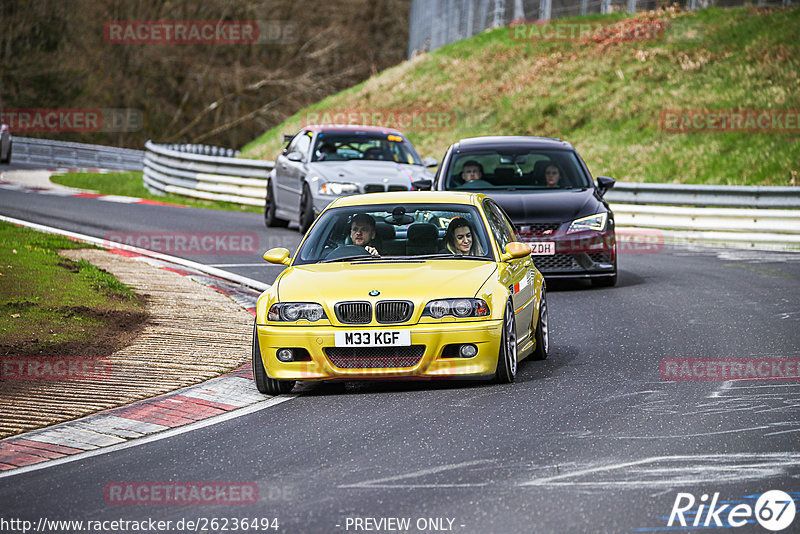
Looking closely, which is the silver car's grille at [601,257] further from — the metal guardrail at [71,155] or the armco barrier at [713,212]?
the metal guardrail at [71,155]

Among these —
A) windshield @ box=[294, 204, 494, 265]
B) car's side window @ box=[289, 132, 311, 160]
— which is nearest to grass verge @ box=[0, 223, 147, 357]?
windshield @ box=[294, 204, 494, 265]

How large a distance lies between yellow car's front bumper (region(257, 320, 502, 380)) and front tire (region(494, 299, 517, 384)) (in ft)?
0.34

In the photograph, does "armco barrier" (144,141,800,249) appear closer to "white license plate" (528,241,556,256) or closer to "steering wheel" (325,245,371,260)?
"white license plate" (528,241,556,256)

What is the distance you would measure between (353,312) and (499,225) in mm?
2244

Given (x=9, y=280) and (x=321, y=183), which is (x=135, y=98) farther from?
(x=9, y=280)

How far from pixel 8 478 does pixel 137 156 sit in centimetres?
4240

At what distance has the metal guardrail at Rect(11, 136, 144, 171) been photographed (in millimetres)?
47281

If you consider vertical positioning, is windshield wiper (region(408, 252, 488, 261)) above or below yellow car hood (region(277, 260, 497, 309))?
above

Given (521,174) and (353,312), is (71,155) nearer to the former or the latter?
(521,174)

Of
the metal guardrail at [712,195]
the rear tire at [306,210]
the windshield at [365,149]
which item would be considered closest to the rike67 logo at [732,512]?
the rear tire at [306,210]

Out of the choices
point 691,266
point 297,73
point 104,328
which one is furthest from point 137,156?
point 104,328

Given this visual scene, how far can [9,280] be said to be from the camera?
530 inches

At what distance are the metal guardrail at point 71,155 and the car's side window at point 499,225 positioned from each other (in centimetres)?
3771

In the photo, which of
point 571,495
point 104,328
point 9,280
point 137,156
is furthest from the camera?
point 137,156
